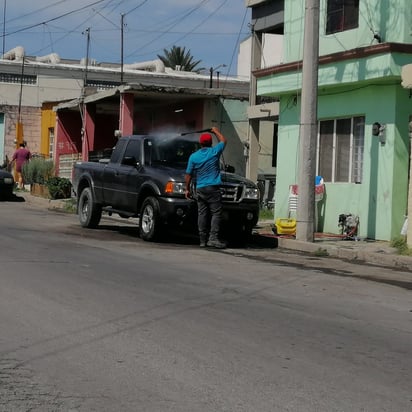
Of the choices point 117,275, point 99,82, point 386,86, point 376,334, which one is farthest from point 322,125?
point 99,82

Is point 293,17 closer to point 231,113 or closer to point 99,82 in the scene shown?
point 231,113

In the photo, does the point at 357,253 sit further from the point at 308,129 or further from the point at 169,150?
the point at 169,150

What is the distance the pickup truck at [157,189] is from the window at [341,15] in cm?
408

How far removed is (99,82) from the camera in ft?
135

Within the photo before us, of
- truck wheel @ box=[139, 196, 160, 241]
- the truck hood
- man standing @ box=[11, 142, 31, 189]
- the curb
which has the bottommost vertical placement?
the curb

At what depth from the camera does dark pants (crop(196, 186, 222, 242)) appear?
13.4 meters

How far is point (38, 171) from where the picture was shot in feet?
90.0

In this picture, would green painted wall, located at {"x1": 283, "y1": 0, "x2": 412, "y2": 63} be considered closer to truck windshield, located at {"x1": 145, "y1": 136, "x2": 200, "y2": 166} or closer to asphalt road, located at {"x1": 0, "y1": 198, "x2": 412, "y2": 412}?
truck windshield, located at {"x1": 145, "y1": 136, "x2": 200, "y2": 166}

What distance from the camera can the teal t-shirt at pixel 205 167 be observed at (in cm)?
1338

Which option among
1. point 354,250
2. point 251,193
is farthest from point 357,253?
point 251,193

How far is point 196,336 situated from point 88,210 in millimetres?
10495

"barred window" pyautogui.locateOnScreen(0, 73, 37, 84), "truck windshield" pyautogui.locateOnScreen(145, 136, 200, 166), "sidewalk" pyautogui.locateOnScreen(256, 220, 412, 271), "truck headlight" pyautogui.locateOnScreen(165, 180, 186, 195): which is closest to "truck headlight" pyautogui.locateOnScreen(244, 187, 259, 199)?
"sidewalk" pyautogui.locateOnScreen(256, 220, 412, 271)

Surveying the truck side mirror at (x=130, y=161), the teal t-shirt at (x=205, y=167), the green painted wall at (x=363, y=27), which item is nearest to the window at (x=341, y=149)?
the green painted wall at (x=363, y=27)

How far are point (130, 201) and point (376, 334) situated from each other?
8.67 meters
